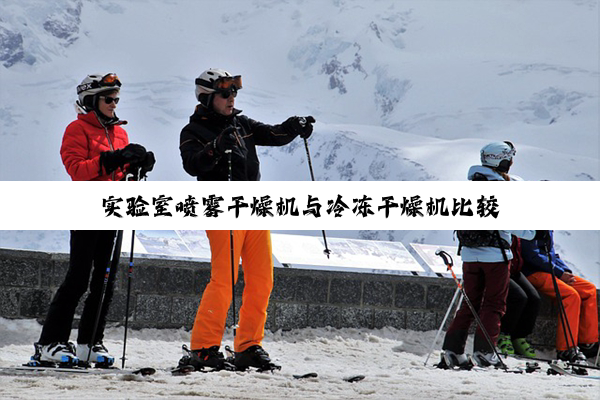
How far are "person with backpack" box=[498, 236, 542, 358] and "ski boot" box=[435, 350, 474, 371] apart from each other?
94 cm

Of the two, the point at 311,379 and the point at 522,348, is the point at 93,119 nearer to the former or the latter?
the point at 311,379

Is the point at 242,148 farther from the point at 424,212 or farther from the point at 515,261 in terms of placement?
the point at 424,212

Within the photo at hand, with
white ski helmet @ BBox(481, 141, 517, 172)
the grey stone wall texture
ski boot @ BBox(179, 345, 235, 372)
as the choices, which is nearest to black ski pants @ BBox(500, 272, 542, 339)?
the grey stone wall texture

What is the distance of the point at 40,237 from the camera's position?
29.3m

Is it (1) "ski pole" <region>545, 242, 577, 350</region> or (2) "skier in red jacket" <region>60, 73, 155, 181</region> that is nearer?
(2) "skier in red jacket" <region>60, 73, 155, 181</region>

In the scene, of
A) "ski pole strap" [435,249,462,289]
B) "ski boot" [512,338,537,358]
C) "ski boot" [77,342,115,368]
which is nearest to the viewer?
"ski boot" [77,342,115,368]

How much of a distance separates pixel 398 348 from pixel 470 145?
32.6 meters

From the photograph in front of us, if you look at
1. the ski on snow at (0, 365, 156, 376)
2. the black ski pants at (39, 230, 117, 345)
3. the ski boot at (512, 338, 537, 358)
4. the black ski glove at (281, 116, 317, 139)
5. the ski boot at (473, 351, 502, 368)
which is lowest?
the ski on snow at (0, 365, 156, 376)

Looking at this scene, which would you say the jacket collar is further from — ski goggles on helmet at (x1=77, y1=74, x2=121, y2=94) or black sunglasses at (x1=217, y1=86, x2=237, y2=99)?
black sunglasses at (x1=217, y1=86, x2=237, y2=99)

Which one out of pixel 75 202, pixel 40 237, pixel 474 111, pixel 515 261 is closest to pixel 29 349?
pixel 515 261

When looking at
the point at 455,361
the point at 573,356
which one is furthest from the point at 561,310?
the point at 455,361

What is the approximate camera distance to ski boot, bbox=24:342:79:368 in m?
3.91

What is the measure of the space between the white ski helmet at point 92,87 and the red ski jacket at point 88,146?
0.20ft

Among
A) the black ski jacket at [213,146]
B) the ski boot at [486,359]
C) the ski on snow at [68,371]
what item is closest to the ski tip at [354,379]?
the ski on snow at [68,371]
